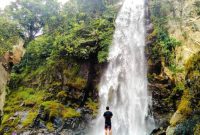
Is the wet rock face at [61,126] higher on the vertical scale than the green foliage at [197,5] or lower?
lower

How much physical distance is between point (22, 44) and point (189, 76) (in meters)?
20.1

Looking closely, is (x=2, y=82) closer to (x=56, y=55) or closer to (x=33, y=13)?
(x=56, y=55)

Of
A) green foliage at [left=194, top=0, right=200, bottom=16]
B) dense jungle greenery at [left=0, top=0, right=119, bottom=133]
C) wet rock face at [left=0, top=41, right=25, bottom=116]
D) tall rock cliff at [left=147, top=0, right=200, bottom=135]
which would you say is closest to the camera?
wet rock face at [left=0, top=41, right=25, bottom=116]

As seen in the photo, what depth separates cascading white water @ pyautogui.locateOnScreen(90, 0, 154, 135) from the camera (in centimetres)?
2003

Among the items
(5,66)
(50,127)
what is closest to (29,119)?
(50,127)

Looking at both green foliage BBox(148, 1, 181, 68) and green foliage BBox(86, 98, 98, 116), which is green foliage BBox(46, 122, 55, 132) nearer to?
green foliage BBox(86, 98, 98, 116)

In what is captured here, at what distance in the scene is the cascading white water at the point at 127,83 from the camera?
20031mm

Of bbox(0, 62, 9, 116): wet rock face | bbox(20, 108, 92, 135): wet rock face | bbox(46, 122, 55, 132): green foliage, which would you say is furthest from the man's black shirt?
bbox(0, 62, 9, 116): wet rock face

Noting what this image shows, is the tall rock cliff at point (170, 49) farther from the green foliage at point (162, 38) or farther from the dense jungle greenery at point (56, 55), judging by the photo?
the dense jungle greenery at point (56, 55)

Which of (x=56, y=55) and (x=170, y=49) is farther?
(x=56, y=55)

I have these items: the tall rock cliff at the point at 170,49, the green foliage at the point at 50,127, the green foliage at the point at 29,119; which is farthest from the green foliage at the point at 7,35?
the tall rock cliff at the point at 170,49

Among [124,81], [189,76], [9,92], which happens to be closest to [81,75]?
[124,81]

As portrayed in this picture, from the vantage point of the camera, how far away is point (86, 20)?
26375 millimetres

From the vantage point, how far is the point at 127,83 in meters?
21.7
